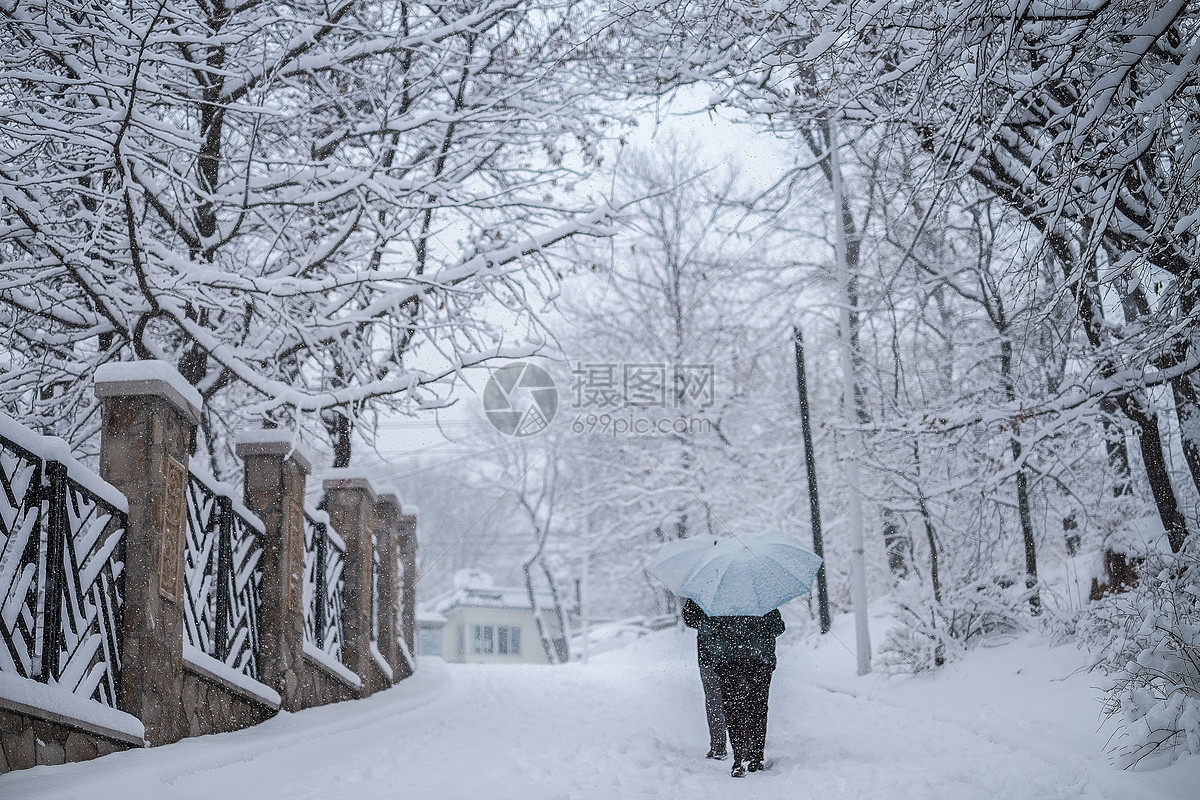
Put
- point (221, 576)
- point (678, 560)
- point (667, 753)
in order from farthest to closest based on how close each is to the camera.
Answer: point (678, 560), point (667, 753), point (221, 576)

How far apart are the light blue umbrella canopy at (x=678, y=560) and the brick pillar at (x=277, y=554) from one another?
10.3 ft

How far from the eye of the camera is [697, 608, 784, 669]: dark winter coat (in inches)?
280

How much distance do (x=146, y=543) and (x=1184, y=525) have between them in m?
8.01

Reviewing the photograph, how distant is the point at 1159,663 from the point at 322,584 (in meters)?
7.65

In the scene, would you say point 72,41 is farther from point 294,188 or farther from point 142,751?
point 142,751

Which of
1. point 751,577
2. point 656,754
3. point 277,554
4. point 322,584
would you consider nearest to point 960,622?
point 751,577

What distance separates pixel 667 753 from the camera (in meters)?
7.54

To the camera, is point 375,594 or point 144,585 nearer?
point 144,585

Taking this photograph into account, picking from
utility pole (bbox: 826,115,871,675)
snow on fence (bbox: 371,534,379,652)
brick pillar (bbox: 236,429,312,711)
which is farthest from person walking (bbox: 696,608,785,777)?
snow on fence (bbox: 371,534,379,652)

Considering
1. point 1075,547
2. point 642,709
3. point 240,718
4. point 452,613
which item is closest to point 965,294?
point 1075,547

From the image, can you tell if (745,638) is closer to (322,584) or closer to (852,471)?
(322,584)

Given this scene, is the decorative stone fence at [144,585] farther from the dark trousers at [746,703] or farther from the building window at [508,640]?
the building window at [508,640]

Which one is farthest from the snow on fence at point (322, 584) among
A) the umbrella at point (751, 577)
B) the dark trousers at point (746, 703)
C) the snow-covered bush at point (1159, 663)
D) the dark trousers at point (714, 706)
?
the snow-covered bush at point (1159, 663)

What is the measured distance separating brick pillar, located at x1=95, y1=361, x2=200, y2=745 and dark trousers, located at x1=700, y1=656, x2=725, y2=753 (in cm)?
363
